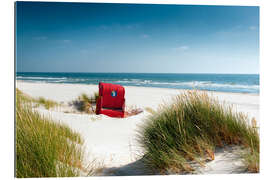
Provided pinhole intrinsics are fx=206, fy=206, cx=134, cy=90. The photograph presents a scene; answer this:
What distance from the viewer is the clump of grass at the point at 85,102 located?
5.55 metres

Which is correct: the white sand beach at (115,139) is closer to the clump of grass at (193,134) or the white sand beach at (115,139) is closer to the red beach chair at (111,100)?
the clump of grass at (193,134)

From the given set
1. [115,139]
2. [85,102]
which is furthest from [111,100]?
[85,102]

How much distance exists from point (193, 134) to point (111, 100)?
2.79 m

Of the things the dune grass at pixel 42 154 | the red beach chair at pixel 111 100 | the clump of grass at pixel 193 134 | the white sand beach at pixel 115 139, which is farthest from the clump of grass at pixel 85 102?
the clump of grass at pixel 193 134

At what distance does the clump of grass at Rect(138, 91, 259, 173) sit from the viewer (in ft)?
6.15

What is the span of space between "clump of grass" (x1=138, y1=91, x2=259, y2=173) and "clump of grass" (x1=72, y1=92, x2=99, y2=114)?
11.8 ft

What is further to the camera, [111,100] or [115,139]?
[111,100]

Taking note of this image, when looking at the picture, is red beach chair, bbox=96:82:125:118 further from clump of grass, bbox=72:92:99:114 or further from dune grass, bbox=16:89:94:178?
dune grass, bbox=16:89:94:178

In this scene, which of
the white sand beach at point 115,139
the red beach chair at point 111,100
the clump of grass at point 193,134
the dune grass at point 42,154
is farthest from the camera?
the red beach chair at point 111,100

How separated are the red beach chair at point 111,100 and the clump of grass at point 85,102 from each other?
3.25ft

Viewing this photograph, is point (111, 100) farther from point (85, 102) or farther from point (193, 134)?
point (193, 134)

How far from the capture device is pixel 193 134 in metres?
1.97

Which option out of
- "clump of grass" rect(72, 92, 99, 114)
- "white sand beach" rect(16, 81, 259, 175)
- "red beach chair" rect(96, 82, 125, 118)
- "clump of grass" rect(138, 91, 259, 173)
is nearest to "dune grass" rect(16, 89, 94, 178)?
"white sand beach" rect(16, 81, 259, 175)
